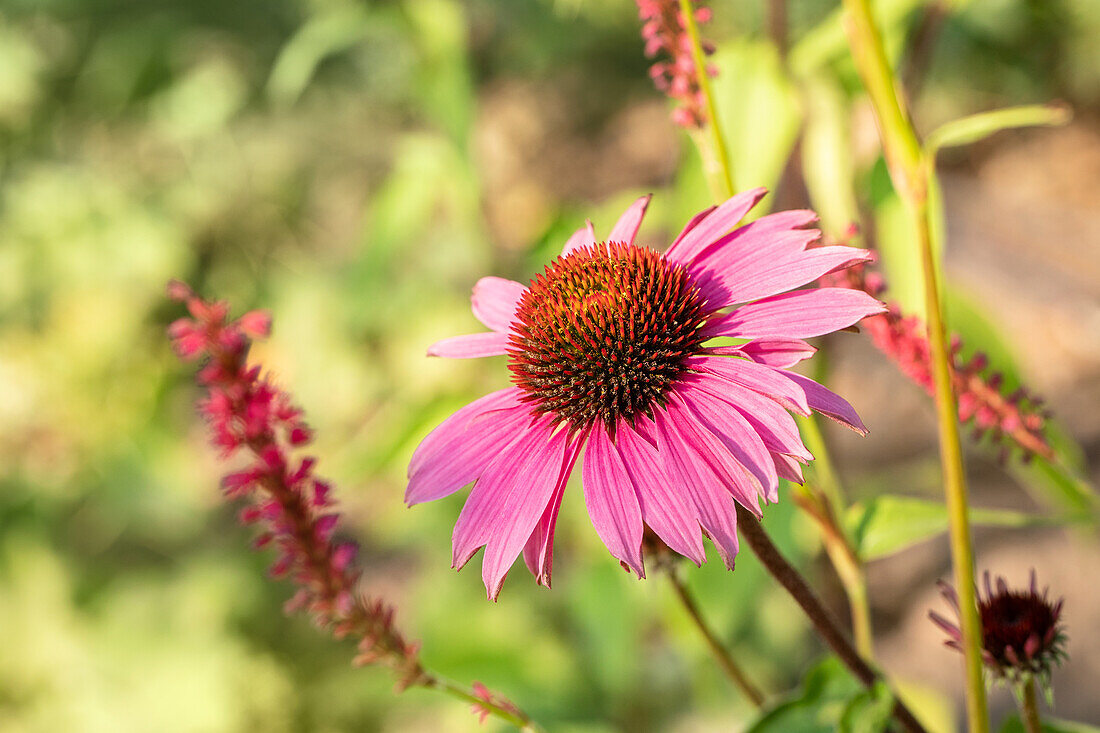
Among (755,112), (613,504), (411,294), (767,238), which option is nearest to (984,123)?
(767,238)

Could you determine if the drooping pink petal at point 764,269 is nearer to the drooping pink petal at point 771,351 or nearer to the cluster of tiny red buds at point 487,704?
the drooping pink petal at point 771,351

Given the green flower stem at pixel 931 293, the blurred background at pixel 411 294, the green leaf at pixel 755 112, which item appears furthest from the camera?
the blurred background at pixel 411 294

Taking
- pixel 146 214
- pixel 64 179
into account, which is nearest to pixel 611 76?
pixel 146 214

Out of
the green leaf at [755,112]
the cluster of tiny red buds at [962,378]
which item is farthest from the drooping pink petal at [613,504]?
the green leaf at [755,112]

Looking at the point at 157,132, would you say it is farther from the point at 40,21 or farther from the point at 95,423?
the point at 95,423

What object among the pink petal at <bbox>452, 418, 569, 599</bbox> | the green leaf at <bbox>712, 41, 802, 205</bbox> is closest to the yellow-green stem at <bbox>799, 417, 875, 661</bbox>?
the pink petal at <bbox>452, 418, 569, 599</bbox>

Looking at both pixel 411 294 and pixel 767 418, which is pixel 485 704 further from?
pixel 411 294
